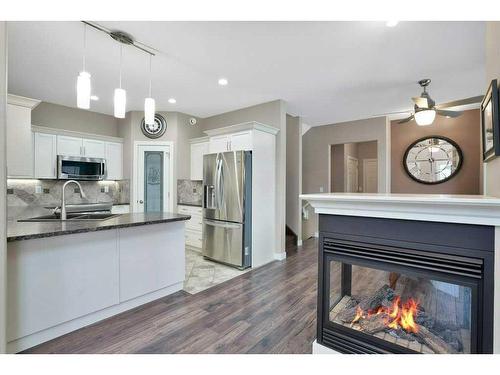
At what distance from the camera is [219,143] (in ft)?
13.0

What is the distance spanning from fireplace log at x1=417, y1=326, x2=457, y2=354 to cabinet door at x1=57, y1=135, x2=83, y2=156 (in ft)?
17.4

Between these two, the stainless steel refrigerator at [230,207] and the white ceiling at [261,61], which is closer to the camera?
the white ceiling at [261,61]

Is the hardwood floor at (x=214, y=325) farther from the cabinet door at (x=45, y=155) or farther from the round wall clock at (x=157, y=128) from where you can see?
the round wall clock at (x=157, y=128)

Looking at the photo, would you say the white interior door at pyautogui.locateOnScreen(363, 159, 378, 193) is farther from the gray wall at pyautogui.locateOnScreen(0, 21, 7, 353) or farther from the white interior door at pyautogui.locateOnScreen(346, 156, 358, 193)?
the gray wall at pyautogui.locateOnScreen(0, 21, 7, 353)

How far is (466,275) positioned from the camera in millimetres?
1171

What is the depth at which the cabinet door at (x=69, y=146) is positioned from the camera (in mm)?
4137

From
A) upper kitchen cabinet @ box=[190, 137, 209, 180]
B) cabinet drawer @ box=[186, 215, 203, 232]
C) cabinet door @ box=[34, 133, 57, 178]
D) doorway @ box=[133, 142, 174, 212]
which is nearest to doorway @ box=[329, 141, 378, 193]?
upper kitchen cabinet @ box=[190, 137, 209, 180]

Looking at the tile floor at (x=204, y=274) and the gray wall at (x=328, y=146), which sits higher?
the gray wall at (x=328, y=146)

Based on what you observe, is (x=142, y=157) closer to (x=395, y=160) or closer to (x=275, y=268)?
(x=275, y=268)

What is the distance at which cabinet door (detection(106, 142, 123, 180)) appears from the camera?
470cm

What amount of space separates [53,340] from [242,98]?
12.2 feet

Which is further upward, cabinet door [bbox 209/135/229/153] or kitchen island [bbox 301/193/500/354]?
cabinet door [bbox 209/135/229/153]

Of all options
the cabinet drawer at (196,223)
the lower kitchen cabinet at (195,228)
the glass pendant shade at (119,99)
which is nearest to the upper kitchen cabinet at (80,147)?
the lower kitchen cabinet at (195,228)
